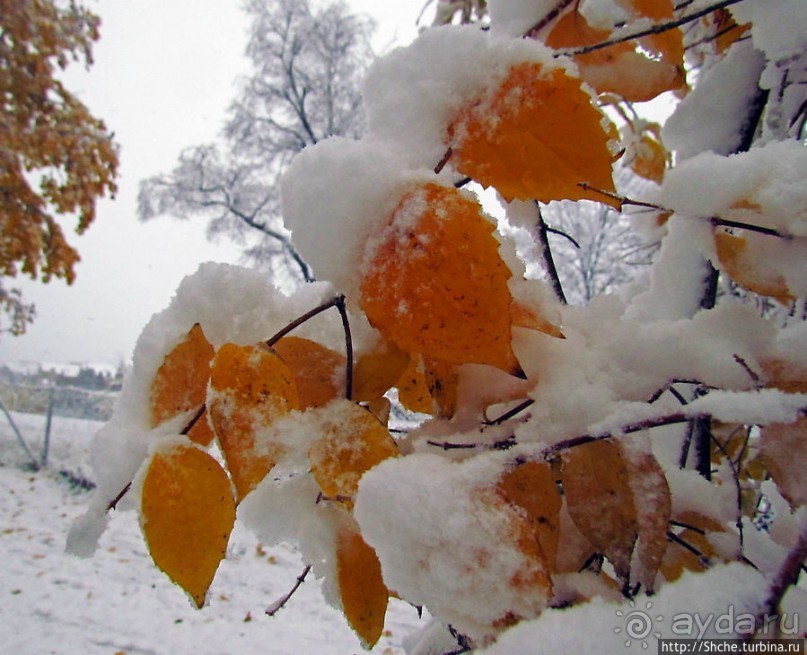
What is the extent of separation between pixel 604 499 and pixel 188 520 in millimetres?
164

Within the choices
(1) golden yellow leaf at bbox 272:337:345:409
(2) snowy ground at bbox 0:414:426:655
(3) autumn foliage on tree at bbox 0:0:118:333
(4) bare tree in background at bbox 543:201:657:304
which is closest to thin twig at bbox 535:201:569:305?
(1) golden yellow leaf at bbox 272:337:345:409

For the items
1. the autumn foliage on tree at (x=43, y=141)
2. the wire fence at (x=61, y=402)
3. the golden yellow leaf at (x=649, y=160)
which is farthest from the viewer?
the wire fence at (x=61, y=402)

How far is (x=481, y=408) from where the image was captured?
0.25 metres

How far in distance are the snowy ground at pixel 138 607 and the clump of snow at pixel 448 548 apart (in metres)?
2.88

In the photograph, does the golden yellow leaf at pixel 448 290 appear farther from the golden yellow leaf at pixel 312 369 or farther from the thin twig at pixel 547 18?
the thin twig at pixel 547 18

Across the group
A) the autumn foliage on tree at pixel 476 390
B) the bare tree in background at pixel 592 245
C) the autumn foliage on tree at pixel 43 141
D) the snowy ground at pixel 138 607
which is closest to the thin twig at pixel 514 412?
the autumn foliage on tree at pixel 476 390

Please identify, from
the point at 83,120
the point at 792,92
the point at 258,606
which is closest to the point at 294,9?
the point at 83,120

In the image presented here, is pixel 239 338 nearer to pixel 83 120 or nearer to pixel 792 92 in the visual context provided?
pixel 792 92

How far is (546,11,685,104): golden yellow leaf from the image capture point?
0.32m

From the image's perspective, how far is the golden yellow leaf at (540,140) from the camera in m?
0.21

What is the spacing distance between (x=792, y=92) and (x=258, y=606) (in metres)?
3.49

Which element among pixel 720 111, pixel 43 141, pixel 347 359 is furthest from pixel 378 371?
pixel 43 141

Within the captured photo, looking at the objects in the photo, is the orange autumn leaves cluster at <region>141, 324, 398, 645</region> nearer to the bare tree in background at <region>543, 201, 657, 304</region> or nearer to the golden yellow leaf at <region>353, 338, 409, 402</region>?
the golden yellow leaf at <region>353, 338, 409, 402</region>

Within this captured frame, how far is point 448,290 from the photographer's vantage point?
0.19 m
